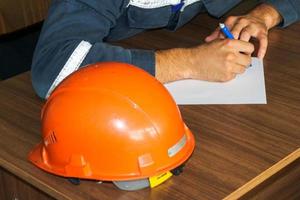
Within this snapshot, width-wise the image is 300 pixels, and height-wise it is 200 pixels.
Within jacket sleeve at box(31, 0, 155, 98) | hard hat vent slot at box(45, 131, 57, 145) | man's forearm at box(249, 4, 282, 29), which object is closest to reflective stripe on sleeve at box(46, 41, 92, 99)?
jacket sleeve at box(31, 0, 155, 98)

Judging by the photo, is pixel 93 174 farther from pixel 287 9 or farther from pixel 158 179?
pixel 287 9

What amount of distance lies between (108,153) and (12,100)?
0.39m

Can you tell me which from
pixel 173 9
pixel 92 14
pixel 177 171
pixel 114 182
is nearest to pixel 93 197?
pixel 114 182

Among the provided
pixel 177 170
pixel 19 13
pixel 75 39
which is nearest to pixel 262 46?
pixel 75 39

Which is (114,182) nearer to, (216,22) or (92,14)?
(92,14)

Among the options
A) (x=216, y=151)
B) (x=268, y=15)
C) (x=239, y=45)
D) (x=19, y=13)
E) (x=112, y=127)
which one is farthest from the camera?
(x=19, y=13)

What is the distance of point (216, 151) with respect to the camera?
1.04m

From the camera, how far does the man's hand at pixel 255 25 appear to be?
1.47m

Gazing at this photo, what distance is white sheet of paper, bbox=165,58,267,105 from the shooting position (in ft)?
3.98

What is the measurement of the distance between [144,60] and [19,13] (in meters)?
0.82

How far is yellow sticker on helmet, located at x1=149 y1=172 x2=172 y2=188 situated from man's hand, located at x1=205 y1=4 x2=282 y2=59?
56 centimetres

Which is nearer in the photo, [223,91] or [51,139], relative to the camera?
[51,139]

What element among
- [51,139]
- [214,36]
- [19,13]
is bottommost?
[19,13]

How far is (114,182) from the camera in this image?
947 mm
